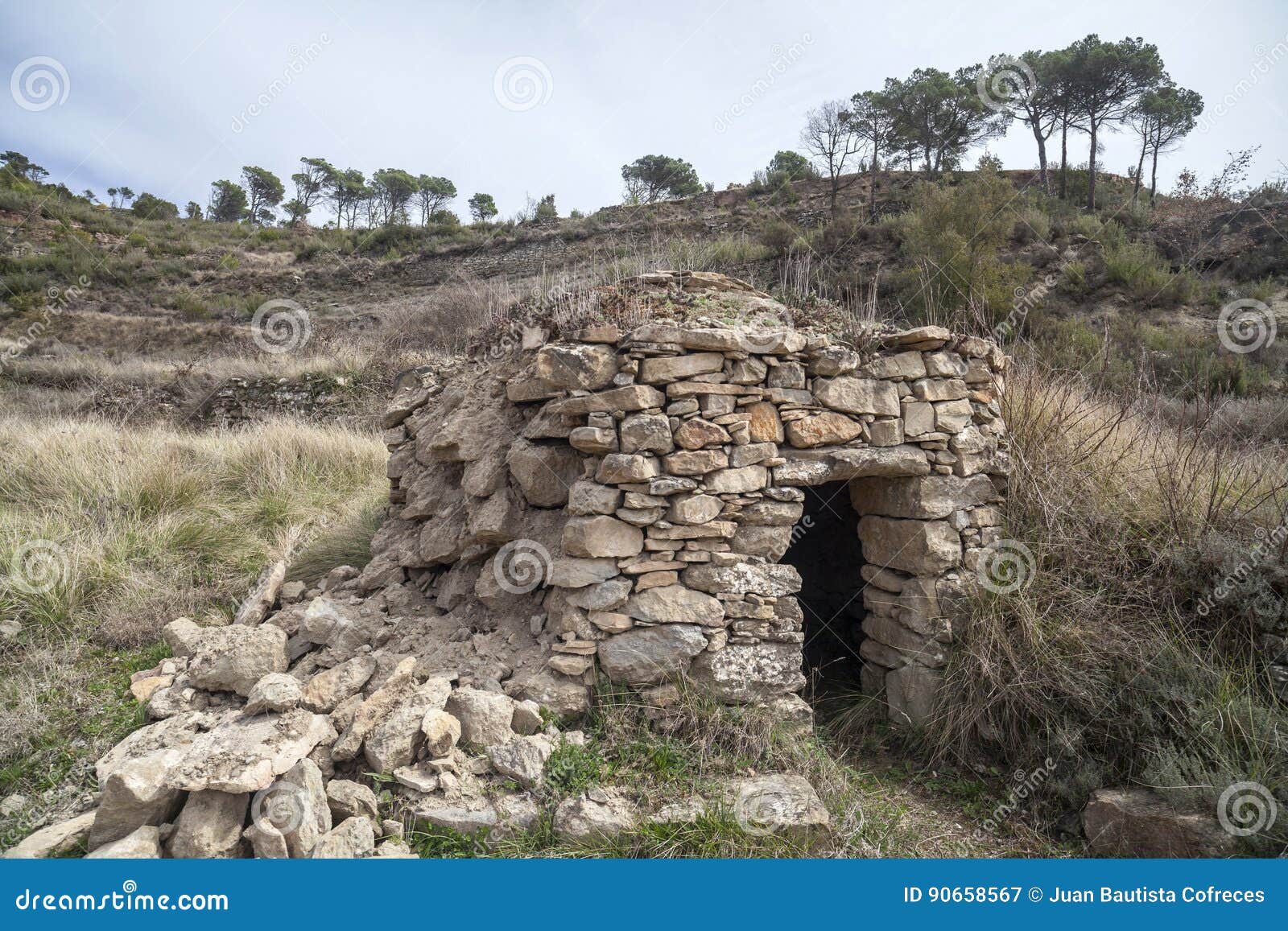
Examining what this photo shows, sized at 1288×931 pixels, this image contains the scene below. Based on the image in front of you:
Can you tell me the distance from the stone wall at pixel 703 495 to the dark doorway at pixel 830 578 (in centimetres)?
57

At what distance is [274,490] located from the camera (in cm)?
636

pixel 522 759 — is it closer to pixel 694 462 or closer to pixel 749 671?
pixel 749 671

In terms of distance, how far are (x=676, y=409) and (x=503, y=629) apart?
153 cm

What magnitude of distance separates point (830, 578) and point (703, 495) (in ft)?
7.93

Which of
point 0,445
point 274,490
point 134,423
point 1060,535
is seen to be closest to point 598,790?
point 1060,535

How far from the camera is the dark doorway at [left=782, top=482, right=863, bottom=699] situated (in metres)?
5.01

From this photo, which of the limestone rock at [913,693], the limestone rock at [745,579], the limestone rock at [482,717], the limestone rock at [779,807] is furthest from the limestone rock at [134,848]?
the limestone rock at [913,693]

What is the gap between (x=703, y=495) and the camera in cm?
353

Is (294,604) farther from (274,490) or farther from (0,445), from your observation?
(0,445)

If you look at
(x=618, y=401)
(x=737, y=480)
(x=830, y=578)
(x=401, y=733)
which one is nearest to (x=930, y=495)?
(x=737, y=480)

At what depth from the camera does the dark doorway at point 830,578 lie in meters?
5.01

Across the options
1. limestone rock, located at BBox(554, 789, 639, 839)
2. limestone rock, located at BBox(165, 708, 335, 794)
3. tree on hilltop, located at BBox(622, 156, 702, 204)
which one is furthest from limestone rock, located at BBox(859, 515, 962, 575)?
tree on hilltop, located at BBox(622, 156, 702, 204)

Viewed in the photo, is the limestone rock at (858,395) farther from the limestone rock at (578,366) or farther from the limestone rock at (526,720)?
the limestone rock at (526,720)

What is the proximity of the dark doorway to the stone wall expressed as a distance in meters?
0.57
